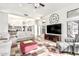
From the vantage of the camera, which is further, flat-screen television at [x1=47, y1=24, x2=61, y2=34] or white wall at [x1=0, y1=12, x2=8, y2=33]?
flat-screen television at [x1=47, y1=24, x2=61, y2=34]

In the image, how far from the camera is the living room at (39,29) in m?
2.04

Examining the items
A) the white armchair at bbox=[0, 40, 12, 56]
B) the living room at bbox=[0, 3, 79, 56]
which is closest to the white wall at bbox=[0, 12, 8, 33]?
the living room at bbox=[0, 3, 79, 56]

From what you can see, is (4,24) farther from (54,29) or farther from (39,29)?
(54,29)

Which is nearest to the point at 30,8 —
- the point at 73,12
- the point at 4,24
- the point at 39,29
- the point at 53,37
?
the point at 39,29

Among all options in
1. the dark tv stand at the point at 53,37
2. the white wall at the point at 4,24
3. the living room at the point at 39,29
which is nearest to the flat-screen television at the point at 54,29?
the living room at the point at 39,29

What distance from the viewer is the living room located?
2045 millimetres

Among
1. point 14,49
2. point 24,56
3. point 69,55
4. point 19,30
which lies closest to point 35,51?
point 24,56

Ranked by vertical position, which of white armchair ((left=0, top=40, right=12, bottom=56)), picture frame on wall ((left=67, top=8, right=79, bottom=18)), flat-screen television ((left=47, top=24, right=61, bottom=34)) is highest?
picture frame on wall ((left=67, top=8, right=79, bottom=18))

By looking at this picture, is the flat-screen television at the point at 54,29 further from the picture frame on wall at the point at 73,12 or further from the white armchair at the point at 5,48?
the white armchair at the point at 5,48

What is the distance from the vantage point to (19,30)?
216 cm

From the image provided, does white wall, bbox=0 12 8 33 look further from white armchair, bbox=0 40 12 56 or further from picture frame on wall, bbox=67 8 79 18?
picture frame on wall, bbox=67 8 79 18

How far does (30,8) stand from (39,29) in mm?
572

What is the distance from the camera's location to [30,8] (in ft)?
6.84

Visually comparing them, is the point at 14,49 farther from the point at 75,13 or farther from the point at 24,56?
the point at 75,13
